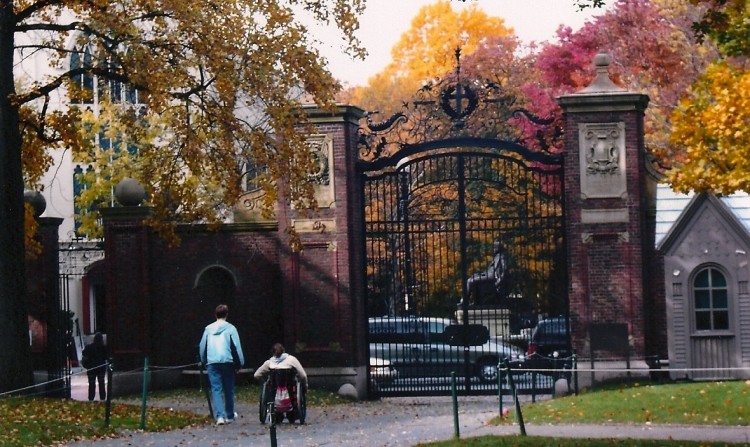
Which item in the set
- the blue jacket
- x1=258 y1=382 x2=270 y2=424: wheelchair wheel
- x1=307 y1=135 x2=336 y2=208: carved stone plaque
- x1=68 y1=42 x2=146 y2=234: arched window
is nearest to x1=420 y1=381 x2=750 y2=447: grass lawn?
x1=258 y1=382 x2=270 y2=424: wheelchair wheel

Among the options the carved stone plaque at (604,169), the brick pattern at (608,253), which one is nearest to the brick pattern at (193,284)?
the brick pattern at (608,253)

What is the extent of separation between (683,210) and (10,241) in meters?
10.7

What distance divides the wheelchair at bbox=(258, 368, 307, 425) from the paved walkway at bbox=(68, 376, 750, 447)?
156 millimetres

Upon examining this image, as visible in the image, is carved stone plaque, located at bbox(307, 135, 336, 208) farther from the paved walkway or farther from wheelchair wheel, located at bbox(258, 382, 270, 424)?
wheelchair wheel, located at bbox(258, 382, 270, 424)

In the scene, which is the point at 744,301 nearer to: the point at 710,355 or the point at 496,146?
the point at 710,355

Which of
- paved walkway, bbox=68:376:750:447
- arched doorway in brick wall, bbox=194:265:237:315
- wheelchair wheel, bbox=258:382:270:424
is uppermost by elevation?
arched doorway in brick wall, bbox=194:265:237:315

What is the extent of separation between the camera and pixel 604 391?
22.1 meters

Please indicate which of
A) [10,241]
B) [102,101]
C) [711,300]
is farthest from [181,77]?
[102,101]

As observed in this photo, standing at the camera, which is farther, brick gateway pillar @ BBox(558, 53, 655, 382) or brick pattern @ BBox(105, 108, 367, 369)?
brick pattern @ BBox(105, 108, 367, 369)

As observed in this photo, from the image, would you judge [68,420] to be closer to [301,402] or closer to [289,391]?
[289,391]

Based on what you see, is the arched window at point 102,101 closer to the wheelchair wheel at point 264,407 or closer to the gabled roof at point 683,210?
the wheelchair wheel at point 264,407

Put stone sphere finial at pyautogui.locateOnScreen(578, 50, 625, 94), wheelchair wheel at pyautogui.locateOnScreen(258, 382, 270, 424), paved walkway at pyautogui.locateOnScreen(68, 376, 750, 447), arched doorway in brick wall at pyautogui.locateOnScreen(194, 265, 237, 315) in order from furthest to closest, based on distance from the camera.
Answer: arched doorway in brick wall at pyautogui.locateOnScreen(194, 265, 237, 315)
stone sphere finial at pyautogui.locateOnScreen(578, 50, 625, 94)
wheelchair wheel at pyautogui.locateOnScreen(258, 382, 270, 424)
paved walkway at pyautogui.locateOnScreen(68, 376, 750, 447)

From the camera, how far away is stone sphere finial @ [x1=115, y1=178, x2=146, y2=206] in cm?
2545

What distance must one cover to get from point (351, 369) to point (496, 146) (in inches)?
180
